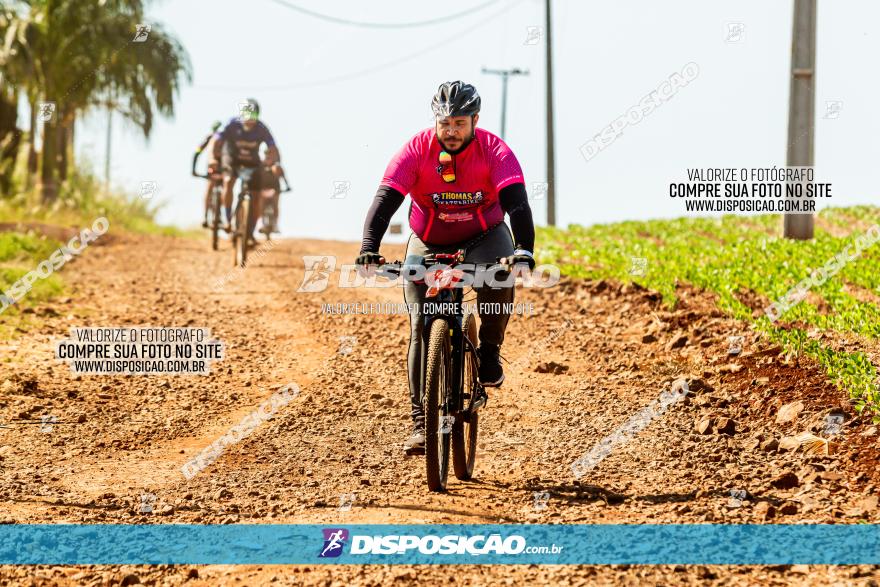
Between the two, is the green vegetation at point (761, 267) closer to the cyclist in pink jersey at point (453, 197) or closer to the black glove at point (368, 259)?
the cyclist in pink jersey at point (453, 197)

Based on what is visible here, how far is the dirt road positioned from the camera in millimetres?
6254

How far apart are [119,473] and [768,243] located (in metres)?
12.4

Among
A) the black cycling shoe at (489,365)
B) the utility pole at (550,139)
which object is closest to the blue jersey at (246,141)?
the black cycling shoe at (489,365)

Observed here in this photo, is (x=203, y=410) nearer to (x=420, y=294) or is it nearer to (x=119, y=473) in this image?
(x=119, y=473)

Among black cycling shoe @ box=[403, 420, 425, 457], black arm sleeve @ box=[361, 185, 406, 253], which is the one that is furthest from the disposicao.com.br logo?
black arm sleeve @ box=[361, 185, 406, 253]

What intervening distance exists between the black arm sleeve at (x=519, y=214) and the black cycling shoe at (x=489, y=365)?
0.84 metres

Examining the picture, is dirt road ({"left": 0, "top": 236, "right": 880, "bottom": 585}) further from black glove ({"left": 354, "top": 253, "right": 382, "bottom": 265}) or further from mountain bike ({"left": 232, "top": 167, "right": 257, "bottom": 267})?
mountain bike ({"left": 232, "top": 167, "right": 257, "bottom": 267})

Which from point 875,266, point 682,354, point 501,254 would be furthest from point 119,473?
point 875,266

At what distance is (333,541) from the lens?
5.84 metres

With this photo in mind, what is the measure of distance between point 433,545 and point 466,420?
54.1 inches

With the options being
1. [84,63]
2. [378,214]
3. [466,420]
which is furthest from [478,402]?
[84,63]

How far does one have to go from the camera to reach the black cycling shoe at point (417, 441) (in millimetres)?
6754

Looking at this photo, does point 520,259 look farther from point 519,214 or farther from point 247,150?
point 247,150

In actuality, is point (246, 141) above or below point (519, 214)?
above
